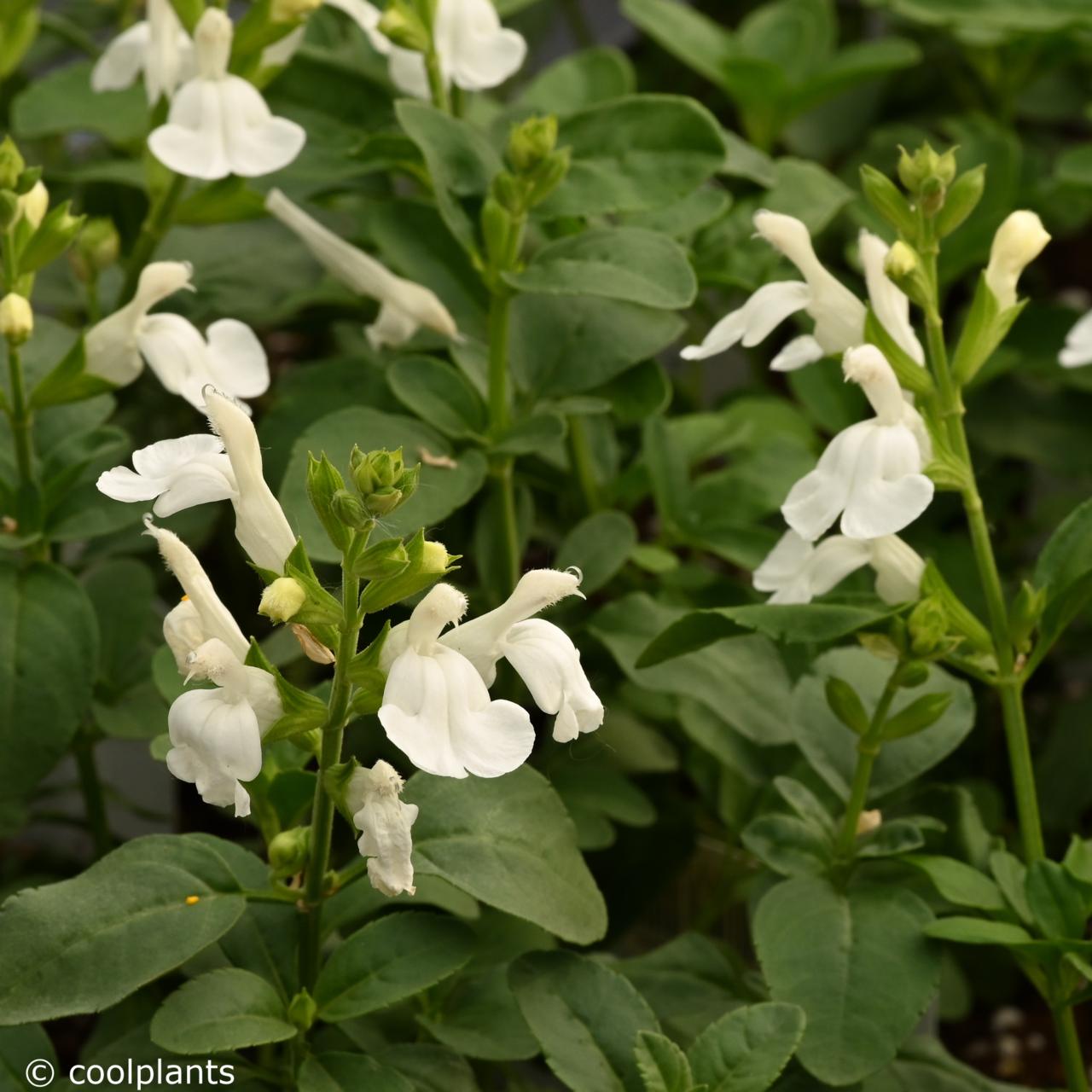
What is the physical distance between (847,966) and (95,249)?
2.01 ft

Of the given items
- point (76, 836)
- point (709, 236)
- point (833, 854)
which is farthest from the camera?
point (76, 836)

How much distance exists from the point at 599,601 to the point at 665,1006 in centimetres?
34

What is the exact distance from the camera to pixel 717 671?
0.85 m

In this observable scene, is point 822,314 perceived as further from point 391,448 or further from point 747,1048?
point 747,1048

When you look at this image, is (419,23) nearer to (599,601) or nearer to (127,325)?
(127,325)

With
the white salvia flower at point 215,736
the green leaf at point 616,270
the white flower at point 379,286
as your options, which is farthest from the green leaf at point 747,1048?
the white flower at point 379,286

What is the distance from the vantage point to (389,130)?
3.28 feet

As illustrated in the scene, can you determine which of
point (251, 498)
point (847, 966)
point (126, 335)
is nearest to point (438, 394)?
point (126, 335)

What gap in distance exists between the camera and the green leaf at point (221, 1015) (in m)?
0.61

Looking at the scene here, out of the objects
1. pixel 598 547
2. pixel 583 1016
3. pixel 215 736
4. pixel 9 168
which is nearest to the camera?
pixel 215 736

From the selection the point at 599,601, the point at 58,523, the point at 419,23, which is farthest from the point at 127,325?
the point at 599,601

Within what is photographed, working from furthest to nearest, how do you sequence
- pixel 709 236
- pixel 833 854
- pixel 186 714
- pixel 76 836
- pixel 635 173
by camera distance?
pixel 76 836 → pixel 709 236 → pixel 635 173 → pixel 833 854 → pixel 186 714

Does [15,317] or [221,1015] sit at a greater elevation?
[15,317]
